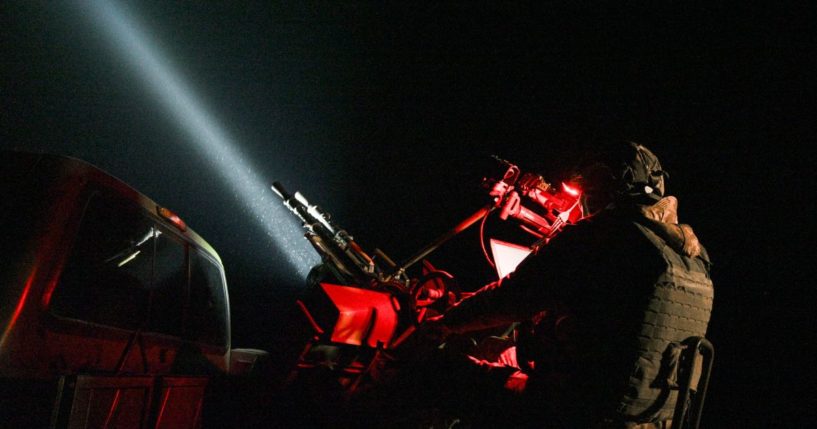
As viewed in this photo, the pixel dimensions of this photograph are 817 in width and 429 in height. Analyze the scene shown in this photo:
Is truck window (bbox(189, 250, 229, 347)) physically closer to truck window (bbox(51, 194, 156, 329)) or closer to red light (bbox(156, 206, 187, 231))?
red light (bbox(156, 206, 187, 231))

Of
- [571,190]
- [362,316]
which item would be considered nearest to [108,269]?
[362,316]

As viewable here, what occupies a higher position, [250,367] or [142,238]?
[142,238]

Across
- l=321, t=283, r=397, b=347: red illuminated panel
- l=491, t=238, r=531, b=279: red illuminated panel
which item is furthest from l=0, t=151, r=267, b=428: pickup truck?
l=491, t=238, r=531, b=279: red illuminated panel

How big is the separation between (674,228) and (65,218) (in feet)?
10.3

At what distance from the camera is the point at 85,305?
195 centimetres

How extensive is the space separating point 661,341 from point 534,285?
0.68 metres

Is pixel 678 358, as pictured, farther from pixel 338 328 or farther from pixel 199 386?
pixel 199 386

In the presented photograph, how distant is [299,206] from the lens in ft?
16.5

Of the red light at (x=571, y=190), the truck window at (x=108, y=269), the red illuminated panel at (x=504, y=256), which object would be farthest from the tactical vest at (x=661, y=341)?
the truck window at (x=108, y=269)

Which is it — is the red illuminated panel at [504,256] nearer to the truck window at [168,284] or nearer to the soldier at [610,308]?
the soldier at [610,308]

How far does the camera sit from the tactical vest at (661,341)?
198 cm

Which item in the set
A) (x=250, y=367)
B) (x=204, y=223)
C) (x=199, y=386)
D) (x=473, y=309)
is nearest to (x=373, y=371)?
(x=473, y=309)

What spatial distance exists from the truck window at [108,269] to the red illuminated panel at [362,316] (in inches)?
44.1

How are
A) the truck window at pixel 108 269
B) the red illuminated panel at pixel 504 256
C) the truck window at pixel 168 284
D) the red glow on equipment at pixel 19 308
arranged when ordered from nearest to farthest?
1. the red glow on equipment at pixel 19 308
2. the truck window at pixel 108 269
3. the truck window at pixel 168 284
4. the red illuminated panel at pixel 504 256
